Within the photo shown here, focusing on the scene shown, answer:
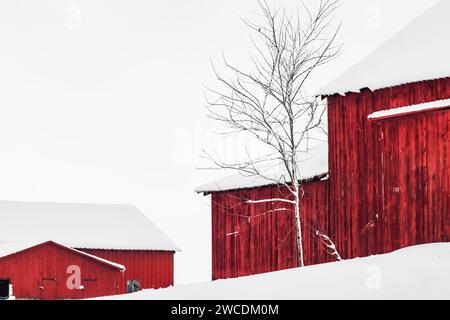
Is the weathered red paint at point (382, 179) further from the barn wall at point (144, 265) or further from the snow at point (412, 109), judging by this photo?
the barn wall at point (144, 265)

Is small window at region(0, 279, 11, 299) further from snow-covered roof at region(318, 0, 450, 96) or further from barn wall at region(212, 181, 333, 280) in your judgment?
snow-covered roof at region(318, 0, 450, 96)

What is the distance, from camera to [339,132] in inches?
866

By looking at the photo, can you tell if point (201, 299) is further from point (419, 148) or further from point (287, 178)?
point (287, 178)

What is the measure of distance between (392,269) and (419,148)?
4171 millimetres

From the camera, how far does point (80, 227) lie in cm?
4972

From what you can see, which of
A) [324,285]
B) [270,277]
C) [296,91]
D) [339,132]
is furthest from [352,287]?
[296,91]

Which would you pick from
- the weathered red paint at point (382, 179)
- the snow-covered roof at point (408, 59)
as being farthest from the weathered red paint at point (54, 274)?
the snow-covered roof at point (408, 59)

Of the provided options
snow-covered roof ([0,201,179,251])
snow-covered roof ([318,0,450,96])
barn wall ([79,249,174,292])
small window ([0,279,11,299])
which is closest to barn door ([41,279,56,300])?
small window ([0,279,11,299])

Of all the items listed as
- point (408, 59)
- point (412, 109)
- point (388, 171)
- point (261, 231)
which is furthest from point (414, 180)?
point (261, 231)

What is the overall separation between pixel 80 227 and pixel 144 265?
395 cm

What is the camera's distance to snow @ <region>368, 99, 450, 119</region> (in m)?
19.6

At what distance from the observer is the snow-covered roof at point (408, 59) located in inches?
794

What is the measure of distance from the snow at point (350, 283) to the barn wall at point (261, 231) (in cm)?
584

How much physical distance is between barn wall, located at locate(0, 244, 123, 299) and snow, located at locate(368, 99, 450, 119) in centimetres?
2452
